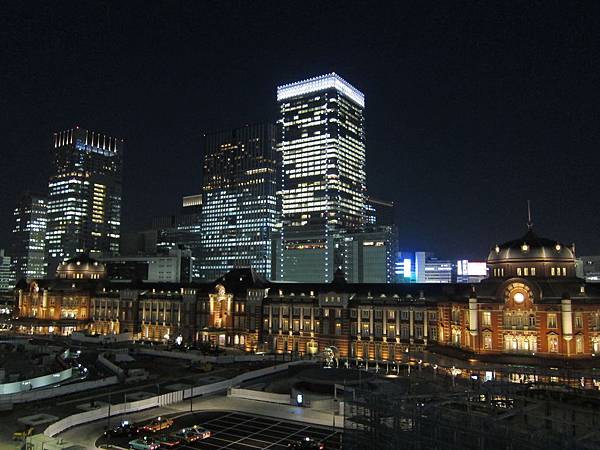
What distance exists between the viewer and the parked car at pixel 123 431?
157 feet

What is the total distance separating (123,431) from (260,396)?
18.1 meters

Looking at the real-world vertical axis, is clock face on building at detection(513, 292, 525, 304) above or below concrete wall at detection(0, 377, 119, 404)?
above

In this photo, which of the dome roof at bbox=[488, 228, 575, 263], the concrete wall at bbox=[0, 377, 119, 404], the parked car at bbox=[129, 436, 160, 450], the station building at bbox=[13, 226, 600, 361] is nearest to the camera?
the parked car at bbox=[129, 436, 160, 450]

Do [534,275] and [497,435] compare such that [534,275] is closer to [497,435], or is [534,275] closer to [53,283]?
[497,435]

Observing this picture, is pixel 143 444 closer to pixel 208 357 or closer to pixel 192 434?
pixel 192 434

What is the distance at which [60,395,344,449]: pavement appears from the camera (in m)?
48.6

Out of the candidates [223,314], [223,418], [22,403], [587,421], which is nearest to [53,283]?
[223,314]

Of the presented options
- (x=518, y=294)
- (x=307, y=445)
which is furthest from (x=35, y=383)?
(x=518, y=294)

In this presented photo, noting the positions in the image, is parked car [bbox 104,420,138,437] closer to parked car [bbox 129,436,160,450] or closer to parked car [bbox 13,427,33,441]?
parked car [bbox 129,436,160,450]

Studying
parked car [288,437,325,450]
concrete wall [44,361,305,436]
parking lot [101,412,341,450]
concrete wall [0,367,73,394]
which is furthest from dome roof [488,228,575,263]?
concrete wall [0,367,73,394]

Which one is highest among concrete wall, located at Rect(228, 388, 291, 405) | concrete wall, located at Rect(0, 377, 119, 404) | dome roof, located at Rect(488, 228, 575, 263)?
dome roof, located at Rect(488, 228, 575, 263)

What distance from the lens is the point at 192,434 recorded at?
47.7m

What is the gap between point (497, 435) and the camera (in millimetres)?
30641

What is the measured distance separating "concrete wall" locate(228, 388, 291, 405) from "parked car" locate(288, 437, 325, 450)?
14.9 meters
